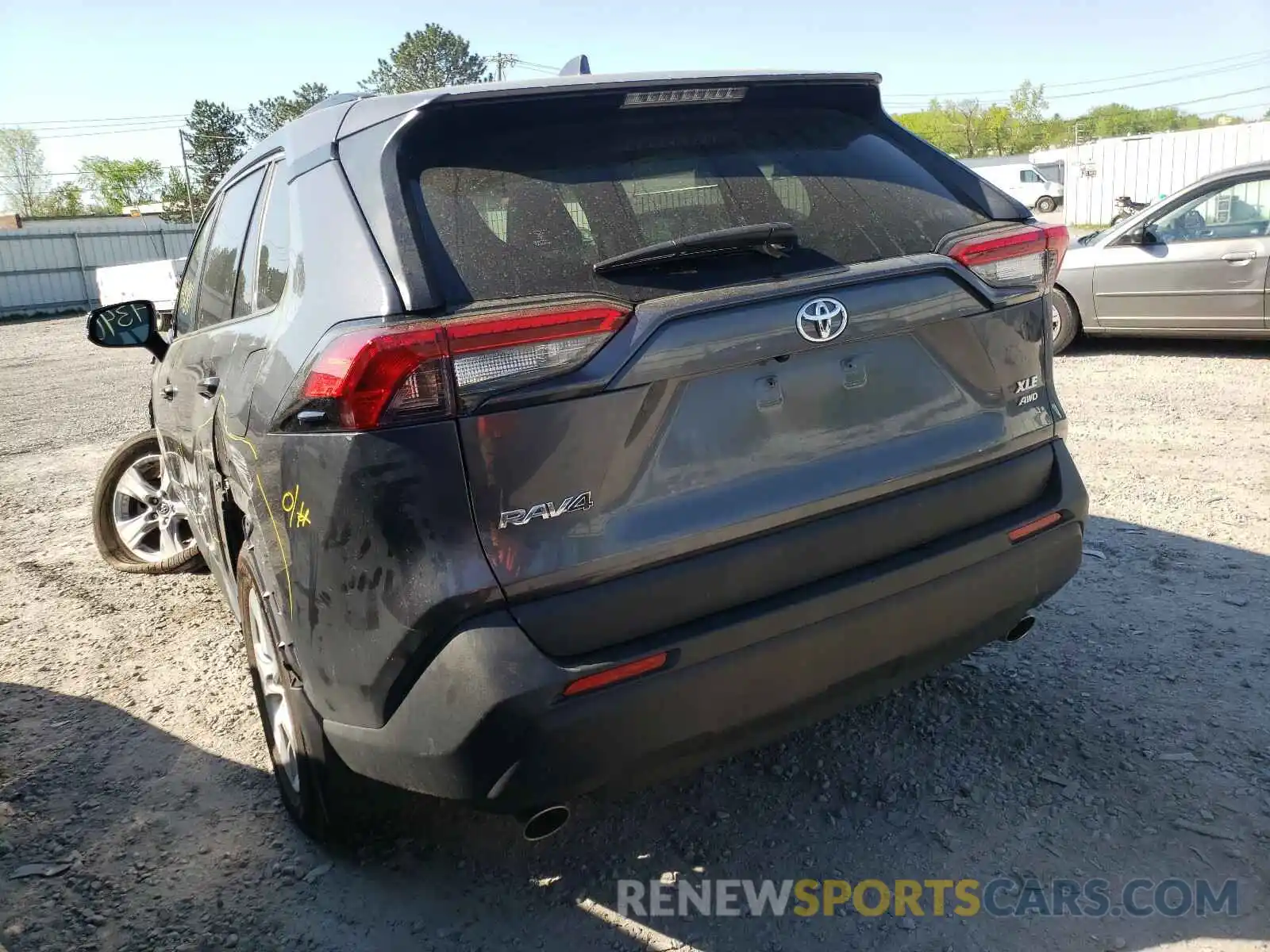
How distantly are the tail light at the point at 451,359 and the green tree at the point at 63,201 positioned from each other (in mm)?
86430

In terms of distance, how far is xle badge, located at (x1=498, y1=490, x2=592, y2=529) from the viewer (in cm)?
197

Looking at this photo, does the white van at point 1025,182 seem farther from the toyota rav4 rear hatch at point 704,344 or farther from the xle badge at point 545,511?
the xle badge at point 545,511

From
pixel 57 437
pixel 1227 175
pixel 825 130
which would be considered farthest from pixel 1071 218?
pixel 825 130

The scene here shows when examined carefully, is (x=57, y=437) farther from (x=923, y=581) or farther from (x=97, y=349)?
(x=97, y=349)

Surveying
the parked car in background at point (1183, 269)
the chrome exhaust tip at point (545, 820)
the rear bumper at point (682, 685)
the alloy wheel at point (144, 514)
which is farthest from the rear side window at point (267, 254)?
the parked car in background at point (1183, 269)

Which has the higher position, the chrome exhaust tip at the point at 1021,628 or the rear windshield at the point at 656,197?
the rear windshield at the point at 656,197

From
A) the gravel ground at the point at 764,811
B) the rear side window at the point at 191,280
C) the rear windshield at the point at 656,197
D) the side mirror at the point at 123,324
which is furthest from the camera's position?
the side mirror at the point at 123,324

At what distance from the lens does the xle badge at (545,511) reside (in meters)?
1.97

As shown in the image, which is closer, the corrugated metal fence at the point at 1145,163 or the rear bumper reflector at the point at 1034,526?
the rear bumper reflector at the point at 1034,526

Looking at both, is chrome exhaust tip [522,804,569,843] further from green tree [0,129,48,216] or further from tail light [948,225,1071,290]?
green tree [0,129,48,216]

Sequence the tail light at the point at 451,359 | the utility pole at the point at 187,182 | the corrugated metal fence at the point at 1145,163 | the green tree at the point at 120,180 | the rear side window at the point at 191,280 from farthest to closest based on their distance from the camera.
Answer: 1. the green tree at the point at 120,180
2. the utility pole at the point at 187,182
3. the corrugated metal fence at the point at 1145,163
4. the rear side window at the point at 191,280
5. the tail light at the point at 451,359

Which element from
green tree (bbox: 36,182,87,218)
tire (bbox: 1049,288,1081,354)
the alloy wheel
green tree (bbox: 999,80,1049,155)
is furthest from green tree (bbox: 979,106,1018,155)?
the alloy wheel

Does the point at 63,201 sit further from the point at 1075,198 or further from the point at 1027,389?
the point at 1027,389

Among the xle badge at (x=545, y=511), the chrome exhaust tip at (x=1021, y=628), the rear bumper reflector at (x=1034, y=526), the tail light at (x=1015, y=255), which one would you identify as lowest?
the chrome exhaust tip at (x=1021, y=628)
